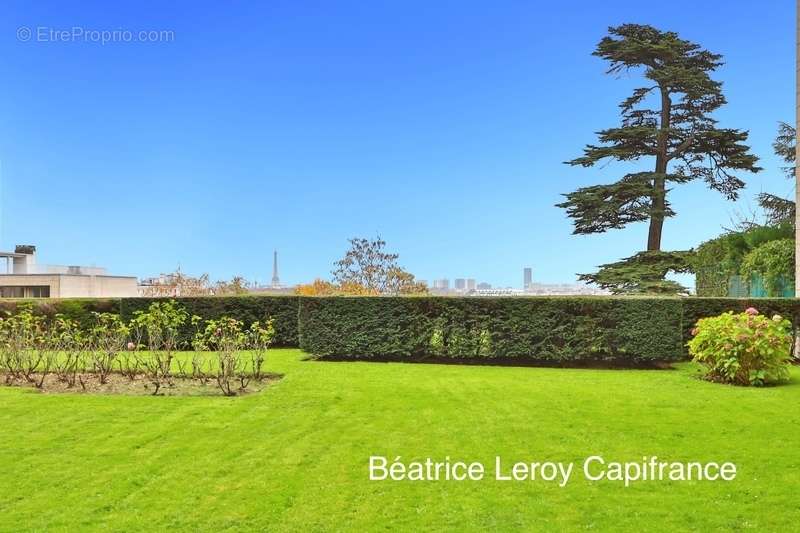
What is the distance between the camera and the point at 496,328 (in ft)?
38.8

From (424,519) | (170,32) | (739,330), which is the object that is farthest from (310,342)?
(424,519)

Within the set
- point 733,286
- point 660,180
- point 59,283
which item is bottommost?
point 59,283

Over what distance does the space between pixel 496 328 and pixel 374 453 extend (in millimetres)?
7024

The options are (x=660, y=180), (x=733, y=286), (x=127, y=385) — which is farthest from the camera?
(x=660, y=180)

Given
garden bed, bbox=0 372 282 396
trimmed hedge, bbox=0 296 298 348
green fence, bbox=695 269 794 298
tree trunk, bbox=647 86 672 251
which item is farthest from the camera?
tree trunk, bbox=647 86 672 251

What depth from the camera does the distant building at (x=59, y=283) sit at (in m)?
32.8

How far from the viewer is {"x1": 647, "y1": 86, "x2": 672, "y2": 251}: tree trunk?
21.6 meters

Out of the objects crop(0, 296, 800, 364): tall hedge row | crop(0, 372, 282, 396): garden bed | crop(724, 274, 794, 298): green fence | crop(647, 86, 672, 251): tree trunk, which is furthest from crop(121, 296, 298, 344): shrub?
crop(647, 86, 672, 251): tree trunk

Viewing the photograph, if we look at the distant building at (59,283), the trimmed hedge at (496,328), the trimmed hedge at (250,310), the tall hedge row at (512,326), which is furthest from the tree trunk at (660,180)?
the distant building at (59,283)

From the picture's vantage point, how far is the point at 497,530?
3619 millimetres

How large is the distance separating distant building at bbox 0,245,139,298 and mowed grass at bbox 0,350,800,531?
1101 inches

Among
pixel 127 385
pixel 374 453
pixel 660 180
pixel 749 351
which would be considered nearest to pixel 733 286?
pixel 660 180

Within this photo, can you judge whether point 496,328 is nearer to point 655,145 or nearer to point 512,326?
point 512,326

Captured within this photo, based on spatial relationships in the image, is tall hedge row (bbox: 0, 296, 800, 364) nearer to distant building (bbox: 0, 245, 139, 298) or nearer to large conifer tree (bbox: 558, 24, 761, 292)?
large conifer tree (bbox: 558, 24, 761, 292)
